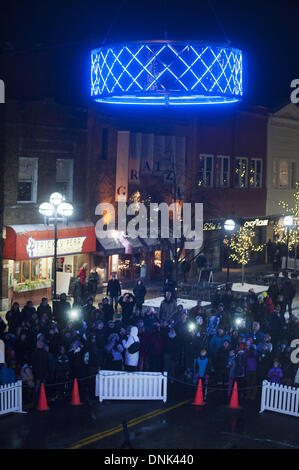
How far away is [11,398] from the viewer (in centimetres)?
1538

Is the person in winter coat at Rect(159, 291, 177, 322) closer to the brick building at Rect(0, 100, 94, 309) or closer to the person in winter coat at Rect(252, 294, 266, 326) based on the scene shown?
the person in winter coat at Rect(252, 294, 266, 326)

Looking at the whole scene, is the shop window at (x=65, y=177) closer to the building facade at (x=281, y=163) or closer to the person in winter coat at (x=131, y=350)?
the person in winter coat at (x=131, y=350)

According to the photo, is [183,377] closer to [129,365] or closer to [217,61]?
[129,365]

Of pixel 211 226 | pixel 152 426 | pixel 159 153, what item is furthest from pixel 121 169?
pixel 152 426

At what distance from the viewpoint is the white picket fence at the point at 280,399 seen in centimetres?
1569

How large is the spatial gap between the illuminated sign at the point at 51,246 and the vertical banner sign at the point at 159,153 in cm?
734

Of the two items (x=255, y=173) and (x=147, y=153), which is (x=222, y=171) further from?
(x=147, y=153)

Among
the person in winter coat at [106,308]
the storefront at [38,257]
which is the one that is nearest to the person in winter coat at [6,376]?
the person in winter coat at [106,308]

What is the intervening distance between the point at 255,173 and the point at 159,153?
10.1 m

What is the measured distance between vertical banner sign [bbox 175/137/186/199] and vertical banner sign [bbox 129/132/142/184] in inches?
126

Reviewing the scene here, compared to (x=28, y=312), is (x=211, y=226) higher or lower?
higher

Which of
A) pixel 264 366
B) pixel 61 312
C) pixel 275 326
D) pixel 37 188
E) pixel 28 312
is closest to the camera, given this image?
pixel 264 366

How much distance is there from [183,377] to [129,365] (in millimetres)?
1767
